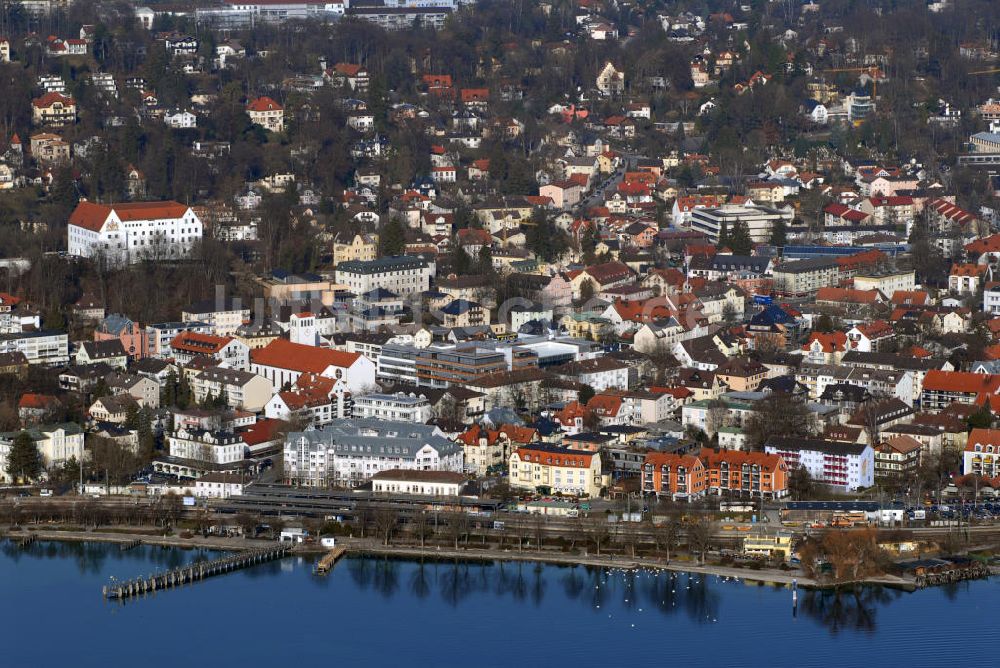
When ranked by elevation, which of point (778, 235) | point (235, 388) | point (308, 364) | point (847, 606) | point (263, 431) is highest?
point (778, 235)

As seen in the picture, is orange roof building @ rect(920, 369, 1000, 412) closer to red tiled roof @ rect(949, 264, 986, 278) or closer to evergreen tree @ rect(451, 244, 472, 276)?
red tiled roof @ rect(949, 264, 986, 278)

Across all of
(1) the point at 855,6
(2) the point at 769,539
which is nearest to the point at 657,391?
(2) the point at 769,539

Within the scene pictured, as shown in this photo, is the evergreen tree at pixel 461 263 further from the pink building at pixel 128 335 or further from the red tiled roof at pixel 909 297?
the red tiled roof at pixel 909 297

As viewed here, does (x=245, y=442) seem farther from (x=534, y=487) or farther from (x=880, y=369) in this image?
(x=880, y=369)

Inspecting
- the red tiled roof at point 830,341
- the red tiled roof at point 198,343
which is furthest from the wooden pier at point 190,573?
the red tiled roof at point 830,341

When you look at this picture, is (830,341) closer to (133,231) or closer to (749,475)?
(749,475)

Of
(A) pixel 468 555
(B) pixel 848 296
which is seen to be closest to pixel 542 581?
(A) pixel 468 555
